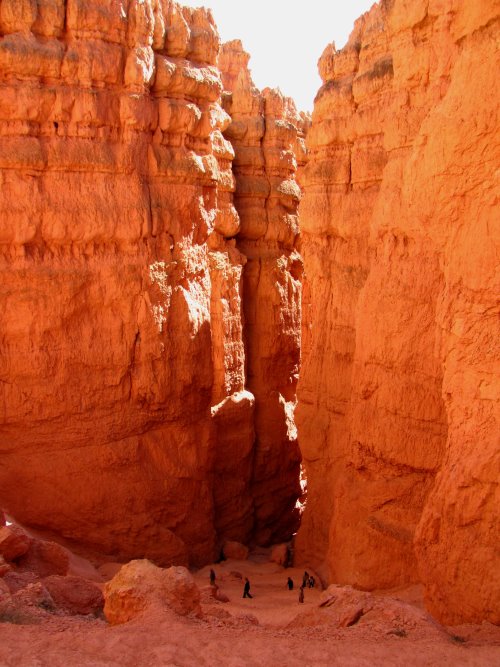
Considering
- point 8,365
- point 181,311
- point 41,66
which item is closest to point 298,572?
point 181,311

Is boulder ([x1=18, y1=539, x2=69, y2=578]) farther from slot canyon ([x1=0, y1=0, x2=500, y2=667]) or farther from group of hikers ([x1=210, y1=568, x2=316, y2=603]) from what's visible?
group of hikers ([x1=210, y1=568, x2=316, y2=603])

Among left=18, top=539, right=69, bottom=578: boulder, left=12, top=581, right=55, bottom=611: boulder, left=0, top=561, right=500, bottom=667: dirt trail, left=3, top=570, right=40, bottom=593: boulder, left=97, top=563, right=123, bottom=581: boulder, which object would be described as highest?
left=0, top=561, right=500, bottom=667: dirt trail

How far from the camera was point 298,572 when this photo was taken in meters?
12.5

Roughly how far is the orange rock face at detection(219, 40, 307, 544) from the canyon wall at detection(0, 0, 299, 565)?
9.67 ft

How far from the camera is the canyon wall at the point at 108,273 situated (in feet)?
34.9

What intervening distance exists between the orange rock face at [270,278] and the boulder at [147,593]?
973 centimetres

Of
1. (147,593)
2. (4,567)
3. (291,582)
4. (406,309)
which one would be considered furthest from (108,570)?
(406,309)

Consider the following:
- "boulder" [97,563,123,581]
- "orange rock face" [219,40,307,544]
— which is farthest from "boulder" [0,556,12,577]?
"orange rock face" [219,40,307,544]

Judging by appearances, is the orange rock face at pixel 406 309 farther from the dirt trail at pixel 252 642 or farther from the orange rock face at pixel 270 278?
the orange rock face at pixel 270 278

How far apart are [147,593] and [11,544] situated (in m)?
2.31

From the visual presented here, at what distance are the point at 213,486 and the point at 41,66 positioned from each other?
26.3 ft

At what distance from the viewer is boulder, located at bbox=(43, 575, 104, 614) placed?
266 inches

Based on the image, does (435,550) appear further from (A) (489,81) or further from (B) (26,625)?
(A) (489,81)

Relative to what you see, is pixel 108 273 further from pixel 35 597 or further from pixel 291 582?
pixel 35 597
